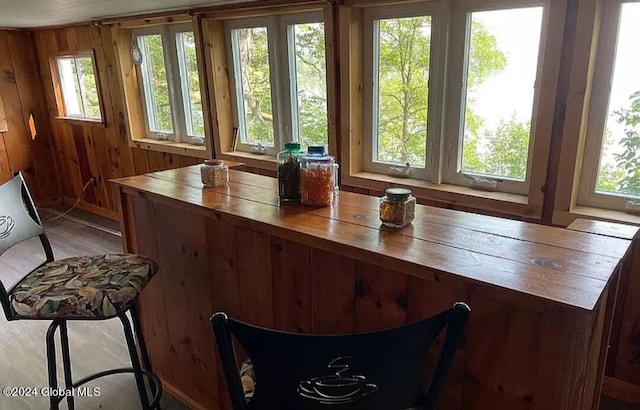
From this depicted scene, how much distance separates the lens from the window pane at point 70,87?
4.63 m

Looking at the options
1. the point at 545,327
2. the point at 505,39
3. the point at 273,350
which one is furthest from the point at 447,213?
the point at 505,39

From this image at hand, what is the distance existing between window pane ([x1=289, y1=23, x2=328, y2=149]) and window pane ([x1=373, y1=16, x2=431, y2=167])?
1.28 feet

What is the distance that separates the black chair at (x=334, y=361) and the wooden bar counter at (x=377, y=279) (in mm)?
244

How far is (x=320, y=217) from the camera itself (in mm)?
1422

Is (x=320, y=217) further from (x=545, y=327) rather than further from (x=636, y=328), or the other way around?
(x=636, y=328)

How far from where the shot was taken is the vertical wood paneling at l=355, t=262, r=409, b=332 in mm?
1190

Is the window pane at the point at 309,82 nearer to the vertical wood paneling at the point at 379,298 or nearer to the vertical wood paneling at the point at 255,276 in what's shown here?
the vertical wood paneling at the point at 255,276

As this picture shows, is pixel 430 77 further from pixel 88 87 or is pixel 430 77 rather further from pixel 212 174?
pixel 88 87

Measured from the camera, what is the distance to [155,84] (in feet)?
13.1

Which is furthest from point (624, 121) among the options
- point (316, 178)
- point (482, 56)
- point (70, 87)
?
point (70, 87)

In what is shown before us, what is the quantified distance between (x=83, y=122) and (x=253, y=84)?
2.21 metres

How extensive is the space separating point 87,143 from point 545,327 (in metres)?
4.71

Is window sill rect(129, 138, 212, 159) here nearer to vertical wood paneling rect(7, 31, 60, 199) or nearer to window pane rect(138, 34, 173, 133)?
window pane rect(138, 34, 173, 133)

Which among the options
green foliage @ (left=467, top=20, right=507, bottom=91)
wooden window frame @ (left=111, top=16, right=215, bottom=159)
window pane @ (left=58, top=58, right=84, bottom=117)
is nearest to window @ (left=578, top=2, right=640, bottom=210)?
green foliage @ (left=467, top=20, right=507, bottom=91)
